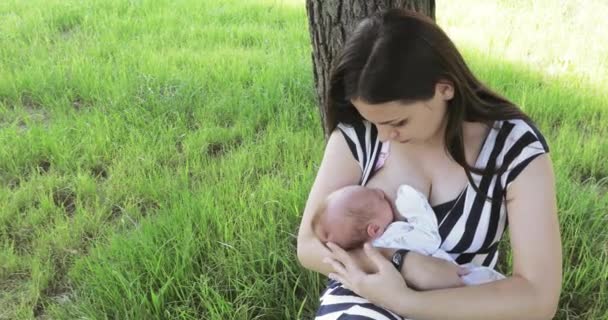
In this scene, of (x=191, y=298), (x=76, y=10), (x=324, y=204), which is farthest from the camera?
(x=76, y=10)

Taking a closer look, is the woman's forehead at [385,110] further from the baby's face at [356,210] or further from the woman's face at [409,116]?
the baby's face at [356,210]

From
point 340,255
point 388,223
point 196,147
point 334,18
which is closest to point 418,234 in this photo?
point 388,223

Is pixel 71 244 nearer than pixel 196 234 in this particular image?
No

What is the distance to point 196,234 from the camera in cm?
250

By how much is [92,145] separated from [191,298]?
1372mm

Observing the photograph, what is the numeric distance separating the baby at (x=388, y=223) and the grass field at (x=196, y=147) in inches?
22.4

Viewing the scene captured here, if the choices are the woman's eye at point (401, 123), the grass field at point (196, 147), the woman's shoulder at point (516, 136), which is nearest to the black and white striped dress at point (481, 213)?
the woman's shoulder at point (516, 136)

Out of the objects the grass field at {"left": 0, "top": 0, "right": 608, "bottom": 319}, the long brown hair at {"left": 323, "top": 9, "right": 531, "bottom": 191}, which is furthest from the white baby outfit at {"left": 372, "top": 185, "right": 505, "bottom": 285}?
the grass field at {"left": 0, "top": 0, "right": 608, "bottom": 319}

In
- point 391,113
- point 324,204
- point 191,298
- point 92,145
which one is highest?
point 391,113

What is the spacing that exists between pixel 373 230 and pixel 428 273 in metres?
0.19

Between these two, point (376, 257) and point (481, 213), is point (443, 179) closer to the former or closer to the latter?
point (481, 213)

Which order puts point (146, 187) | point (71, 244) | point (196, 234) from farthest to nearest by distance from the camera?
point (146, 187), point (71, 244), point (196, 234)

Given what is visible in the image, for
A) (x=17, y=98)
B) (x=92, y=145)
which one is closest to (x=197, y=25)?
(x=17, y=98)

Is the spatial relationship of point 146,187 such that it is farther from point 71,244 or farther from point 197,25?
point 197,25
